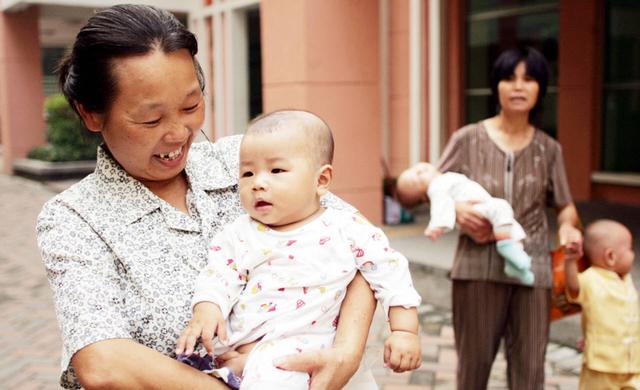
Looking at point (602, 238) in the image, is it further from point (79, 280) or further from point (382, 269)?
point (79, 280)

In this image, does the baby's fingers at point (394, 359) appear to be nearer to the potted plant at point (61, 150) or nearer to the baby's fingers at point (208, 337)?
the baby's fingers at point (208, 337)

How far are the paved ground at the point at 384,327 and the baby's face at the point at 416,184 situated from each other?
1.18 meters

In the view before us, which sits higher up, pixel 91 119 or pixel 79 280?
pixel 91 119

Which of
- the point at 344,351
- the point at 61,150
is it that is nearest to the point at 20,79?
the point at 61,150

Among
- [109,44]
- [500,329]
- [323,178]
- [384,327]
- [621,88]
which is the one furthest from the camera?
[621,88]

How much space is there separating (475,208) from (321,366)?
5.36 feet

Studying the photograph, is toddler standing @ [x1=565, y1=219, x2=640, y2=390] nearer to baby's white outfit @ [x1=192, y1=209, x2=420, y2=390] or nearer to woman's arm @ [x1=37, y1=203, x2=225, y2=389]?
baby's white outfit @ [x1=192, y1=209, x2=420, y2=390]

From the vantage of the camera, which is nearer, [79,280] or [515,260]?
[79,280]

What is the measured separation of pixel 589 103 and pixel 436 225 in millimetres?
6268

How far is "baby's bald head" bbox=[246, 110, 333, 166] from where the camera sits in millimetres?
1820

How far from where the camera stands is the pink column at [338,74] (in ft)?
22.9

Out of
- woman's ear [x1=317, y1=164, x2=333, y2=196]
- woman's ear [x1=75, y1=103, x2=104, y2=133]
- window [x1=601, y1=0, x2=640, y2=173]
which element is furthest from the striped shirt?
window [x1=601, y1=0, x2=640, y2=173]

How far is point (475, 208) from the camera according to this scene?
3092mm

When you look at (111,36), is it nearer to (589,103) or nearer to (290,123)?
(290,123)
